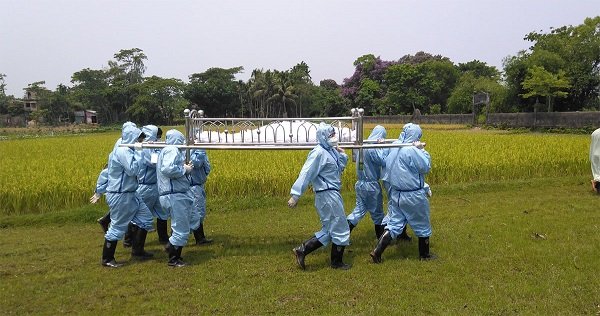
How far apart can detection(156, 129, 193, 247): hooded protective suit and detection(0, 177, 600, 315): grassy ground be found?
0.49m

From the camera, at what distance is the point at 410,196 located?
19.9 ft

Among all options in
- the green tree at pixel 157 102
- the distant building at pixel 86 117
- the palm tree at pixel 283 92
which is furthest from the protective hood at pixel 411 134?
the distant building at pixel 86 117

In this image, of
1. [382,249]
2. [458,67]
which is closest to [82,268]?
[382,249]

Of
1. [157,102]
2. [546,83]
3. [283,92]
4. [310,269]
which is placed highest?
[283,92]

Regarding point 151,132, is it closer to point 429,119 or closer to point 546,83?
point 546,83

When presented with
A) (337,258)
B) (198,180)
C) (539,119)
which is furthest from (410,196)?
(539,119)

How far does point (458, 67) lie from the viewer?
2360 inches

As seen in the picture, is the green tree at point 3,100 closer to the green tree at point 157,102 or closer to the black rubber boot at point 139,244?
the green tree at point 157,102

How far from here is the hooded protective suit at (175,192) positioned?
605 centimetres

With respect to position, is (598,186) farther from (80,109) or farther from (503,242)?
(80,109)

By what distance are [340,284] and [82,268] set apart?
351cm

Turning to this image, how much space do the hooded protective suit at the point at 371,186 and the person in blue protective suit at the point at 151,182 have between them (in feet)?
9.87

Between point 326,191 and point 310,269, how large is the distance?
3.44 ft

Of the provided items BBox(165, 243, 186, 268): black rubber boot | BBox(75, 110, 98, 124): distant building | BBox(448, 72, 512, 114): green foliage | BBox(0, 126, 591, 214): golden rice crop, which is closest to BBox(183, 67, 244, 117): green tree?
BBox(75, 110, 98, 124): distant building
